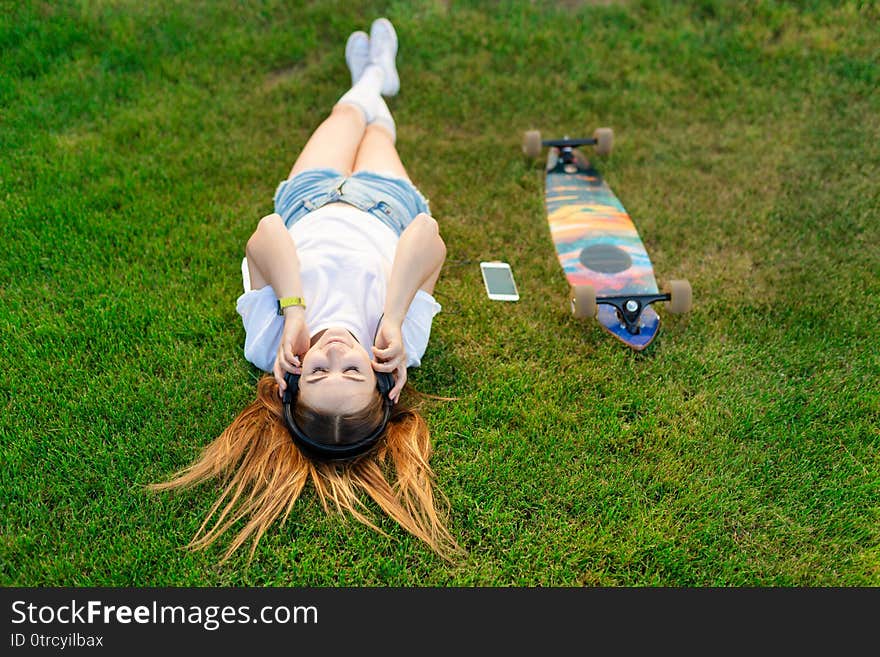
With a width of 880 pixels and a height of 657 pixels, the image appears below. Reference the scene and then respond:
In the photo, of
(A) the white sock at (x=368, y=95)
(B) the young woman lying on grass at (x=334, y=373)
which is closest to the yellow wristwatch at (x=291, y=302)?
(B) the young woman lying on grass at (x=334, y=373)

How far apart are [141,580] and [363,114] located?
341 cm

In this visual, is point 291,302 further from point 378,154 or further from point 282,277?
point 378,154

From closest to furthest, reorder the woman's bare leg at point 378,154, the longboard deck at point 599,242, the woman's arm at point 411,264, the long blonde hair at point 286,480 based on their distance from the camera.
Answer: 1. the long blonde hair at point 286,480
2. the woman's arm at point 411,264
3. the longboard deck at point 599,242
4. the woman's bare leg at point 378,154

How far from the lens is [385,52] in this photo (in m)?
5.97

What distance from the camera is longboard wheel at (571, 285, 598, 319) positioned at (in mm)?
4344

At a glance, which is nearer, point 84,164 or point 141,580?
point 141,580

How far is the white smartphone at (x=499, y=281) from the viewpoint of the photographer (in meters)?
4.68

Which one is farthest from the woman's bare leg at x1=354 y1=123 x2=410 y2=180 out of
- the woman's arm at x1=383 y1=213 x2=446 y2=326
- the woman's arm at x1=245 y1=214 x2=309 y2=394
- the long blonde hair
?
the long blonde hair

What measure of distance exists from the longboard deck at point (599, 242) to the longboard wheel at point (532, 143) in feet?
0.50

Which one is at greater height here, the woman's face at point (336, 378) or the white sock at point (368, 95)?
the white sock at point (368, 95)

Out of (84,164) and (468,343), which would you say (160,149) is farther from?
(468,343)

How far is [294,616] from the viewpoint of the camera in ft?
10.6

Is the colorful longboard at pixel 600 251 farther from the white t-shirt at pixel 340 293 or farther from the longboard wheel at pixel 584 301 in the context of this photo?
the white t-shirt at pixel 340 293

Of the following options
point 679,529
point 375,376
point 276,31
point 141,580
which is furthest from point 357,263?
point 276,31
